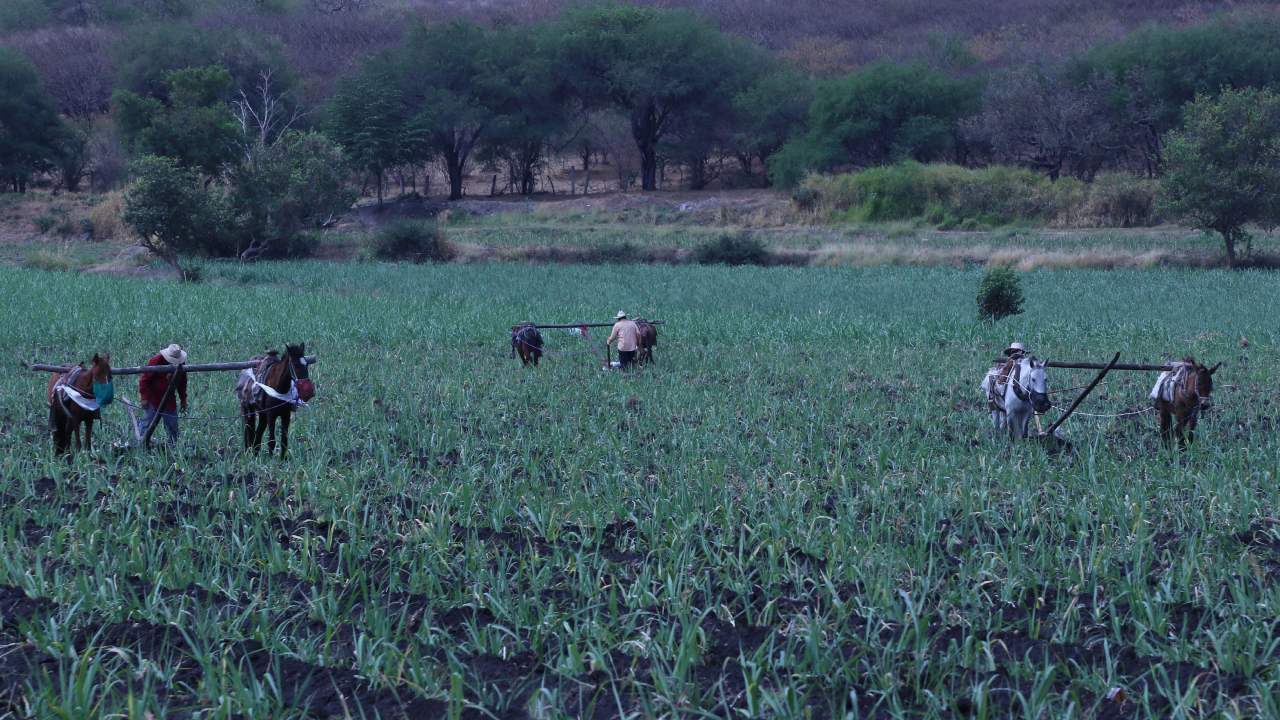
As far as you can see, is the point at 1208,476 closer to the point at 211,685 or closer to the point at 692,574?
the point at 692,574

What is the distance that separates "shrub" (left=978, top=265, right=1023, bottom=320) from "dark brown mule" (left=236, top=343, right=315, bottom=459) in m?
16.0

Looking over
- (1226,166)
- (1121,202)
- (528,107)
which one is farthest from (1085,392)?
(528,107)

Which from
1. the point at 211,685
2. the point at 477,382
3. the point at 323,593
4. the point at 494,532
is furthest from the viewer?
the point at 477,382

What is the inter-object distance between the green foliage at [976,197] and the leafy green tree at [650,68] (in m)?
11.8

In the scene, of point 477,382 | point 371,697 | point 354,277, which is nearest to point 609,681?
point 371,697

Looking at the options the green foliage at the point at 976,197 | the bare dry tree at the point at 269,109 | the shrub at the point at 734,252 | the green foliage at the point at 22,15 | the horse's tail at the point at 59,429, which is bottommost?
the shrub at the point at 734,252

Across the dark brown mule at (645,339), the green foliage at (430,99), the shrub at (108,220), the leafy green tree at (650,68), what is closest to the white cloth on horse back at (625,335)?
the dark brown mule at (645,339)

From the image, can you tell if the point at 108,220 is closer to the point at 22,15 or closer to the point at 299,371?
the point at 299,371

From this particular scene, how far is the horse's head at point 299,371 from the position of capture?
346 inches

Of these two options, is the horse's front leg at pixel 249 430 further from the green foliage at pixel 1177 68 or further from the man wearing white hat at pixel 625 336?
the green foliage at pixel 1177 68

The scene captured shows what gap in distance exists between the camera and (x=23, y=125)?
187 feet

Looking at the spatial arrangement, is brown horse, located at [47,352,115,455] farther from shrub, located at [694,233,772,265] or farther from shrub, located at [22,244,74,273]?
shrub, located at [694,233,772,265]

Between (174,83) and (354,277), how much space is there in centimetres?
2615

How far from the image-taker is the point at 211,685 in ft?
16.1
